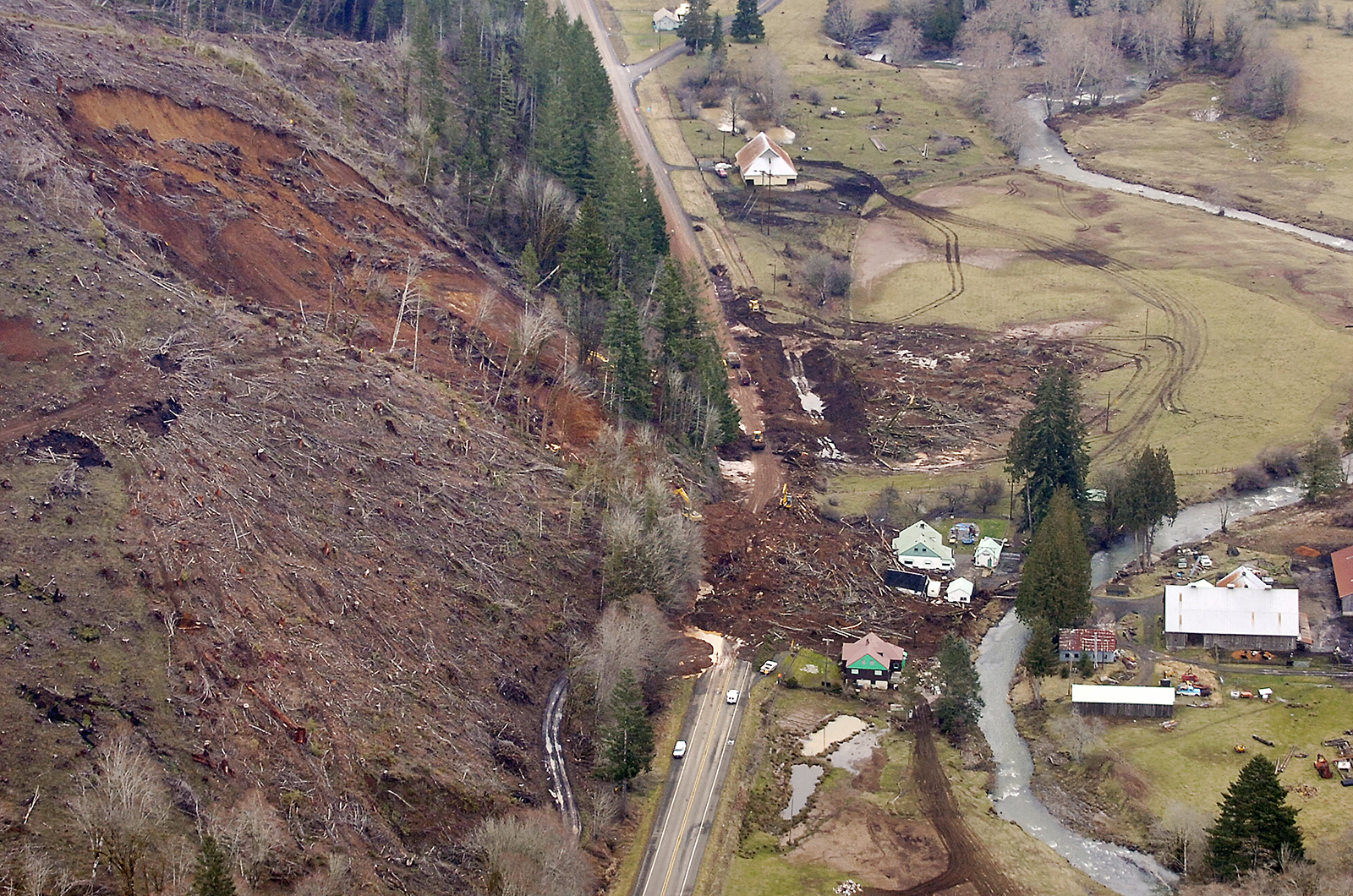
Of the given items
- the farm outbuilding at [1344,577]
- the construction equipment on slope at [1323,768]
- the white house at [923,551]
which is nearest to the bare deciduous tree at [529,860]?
the construction equipment on slope at [1323,768]

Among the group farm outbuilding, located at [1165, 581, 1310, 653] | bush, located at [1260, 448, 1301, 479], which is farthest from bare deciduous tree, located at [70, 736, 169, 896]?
bush, located at [1260, 448, 1301, 479]

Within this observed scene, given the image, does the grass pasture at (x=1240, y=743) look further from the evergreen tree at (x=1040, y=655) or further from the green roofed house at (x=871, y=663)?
the green roofed house at (x=871, y=663)

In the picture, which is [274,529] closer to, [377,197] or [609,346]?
[609,346]

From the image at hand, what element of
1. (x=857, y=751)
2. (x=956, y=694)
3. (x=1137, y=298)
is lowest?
(x=857, y=751)

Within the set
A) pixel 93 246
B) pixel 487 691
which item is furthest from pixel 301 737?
pixel 93 246

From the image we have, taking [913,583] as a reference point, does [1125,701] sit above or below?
above

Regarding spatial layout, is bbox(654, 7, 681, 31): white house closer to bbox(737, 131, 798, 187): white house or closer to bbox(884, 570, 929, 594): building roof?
bbox(737, 131, 798, 187): white house

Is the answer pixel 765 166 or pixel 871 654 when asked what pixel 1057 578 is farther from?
pixel 765 166

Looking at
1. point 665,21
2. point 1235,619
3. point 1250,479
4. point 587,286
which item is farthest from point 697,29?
point 1235,619
